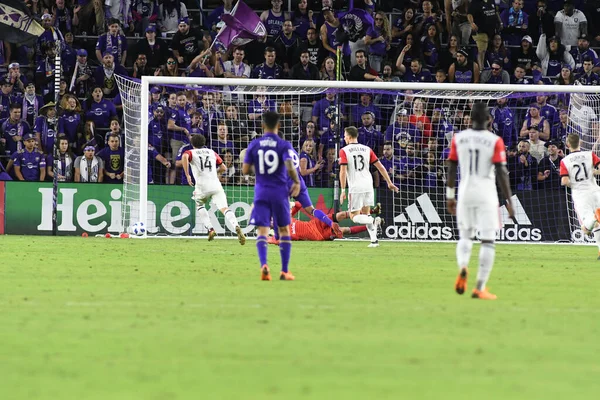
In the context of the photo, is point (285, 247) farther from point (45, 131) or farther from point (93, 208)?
point (45, 131)

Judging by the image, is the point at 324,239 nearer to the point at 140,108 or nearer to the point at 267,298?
the point at 140,108

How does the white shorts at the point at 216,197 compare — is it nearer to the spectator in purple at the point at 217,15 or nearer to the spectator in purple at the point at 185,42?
the spectator in purple at the point at 185,42

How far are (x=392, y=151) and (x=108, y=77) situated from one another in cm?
767

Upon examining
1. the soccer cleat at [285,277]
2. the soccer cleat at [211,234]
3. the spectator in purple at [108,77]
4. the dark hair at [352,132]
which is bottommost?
the soccer cleat at [285,277]

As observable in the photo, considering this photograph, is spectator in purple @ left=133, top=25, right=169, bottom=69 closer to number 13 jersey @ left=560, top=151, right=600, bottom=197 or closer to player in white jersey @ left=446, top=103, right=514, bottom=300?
number 13 jersey @ left=560, top=151, right=600, bottom=197

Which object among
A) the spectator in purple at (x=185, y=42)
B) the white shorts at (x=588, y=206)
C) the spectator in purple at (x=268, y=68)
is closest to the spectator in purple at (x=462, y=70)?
the spectator in purple at (x=268, y=68)

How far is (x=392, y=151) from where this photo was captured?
88.2 ft

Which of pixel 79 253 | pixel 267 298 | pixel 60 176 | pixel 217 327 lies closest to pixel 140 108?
pixel 60 176

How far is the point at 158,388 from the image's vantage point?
255 inches

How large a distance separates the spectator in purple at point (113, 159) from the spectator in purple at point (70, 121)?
1.04 m

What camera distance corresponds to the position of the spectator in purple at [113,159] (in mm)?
26875

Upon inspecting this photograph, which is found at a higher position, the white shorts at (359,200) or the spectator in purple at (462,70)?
the spectator in purple at (462,70)

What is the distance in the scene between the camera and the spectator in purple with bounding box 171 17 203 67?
29.2 m

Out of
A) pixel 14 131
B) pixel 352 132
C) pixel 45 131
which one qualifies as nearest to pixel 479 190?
pixel 352 132
